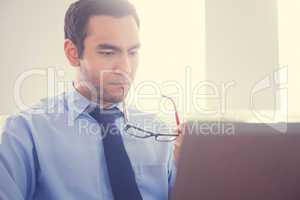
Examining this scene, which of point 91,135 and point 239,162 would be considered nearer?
point 239,162

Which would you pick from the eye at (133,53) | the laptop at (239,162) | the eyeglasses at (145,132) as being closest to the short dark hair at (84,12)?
the eye at (133,53)

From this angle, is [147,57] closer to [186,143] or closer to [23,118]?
[23,118]

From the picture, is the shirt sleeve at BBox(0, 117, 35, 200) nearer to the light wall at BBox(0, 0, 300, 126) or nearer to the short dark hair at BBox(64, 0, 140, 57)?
the light wall at BBox(0, 0, 300, 126)

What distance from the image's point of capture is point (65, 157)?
34.5 inches

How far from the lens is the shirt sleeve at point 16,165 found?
2.58 feet

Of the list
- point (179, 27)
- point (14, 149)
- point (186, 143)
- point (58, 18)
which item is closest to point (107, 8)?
point (58, 18)

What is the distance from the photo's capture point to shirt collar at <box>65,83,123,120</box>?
3.11 feet

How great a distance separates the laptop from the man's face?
0.50 meters

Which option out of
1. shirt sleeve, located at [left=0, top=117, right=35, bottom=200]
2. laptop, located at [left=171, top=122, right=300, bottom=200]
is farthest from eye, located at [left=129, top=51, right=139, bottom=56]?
laptop, located at [left=171, top=122, right=300, bottom=200]

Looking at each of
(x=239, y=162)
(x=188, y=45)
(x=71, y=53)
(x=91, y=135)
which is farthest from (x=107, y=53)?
(x=239, y=162)

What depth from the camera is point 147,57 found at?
108 centimetres

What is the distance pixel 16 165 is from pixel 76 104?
241 mm

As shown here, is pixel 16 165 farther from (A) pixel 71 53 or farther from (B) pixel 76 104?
(A) pixel 71 53

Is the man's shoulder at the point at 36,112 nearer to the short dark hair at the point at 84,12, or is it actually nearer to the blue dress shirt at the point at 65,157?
the blue dress shirt at the point at 65,157
